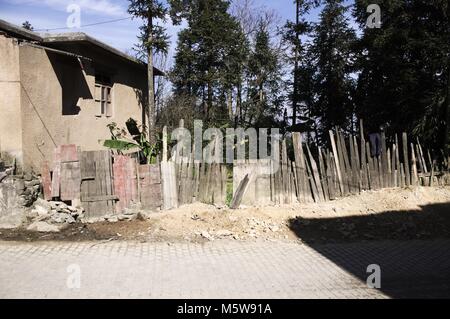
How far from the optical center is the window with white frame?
39.1 ft

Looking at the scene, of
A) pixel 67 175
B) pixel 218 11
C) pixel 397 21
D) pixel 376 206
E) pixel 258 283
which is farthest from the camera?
pixel 218 11

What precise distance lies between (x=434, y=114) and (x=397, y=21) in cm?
456

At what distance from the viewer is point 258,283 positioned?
543 cm

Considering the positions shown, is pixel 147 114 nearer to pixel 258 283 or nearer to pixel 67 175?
pixel 67 175

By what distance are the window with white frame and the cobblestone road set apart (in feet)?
19.2

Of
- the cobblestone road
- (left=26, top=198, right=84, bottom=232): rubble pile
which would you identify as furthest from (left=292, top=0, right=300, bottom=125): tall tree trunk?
(left=26, top=198, right=84, bottom=232): rubble pile

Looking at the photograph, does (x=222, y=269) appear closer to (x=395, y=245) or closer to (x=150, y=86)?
(x=395, y=245)

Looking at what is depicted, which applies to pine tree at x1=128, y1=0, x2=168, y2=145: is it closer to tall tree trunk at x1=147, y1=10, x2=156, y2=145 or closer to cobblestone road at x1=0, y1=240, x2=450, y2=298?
tall tree trunk at x1=147, y1=10, x2=156, y2=145

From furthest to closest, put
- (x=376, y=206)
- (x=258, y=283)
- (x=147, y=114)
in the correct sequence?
(x=147, y=114) → (x=376, y=206) → (x=258, y=283)

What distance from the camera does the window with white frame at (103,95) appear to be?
39.1 feet
